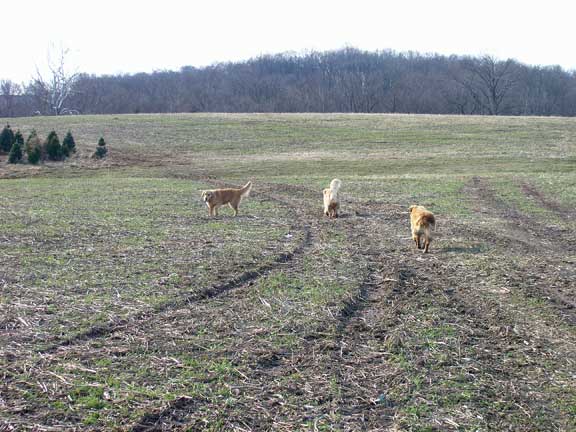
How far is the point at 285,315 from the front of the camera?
720 cm

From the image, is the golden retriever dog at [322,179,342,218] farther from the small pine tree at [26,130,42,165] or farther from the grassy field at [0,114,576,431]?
the small pine tree at [26,130,42,165]

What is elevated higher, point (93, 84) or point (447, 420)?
point (93, 84)

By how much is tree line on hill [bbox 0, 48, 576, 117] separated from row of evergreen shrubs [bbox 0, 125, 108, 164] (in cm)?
5661

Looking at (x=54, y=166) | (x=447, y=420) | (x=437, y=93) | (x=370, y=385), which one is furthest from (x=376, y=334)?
(x=437, y=93)

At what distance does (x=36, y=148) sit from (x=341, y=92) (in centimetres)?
7347

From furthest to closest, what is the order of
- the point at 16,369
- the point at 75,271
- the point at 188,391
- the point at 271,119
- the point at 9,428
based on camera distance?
the point at 271,119, the point at 75,271, the point at 16,369, the point at 188,391, the point at 9,428

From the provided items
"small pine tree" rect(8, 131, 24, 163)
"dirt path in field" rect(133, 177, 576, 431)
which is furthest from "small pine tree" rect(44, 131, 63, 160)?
"dirt path in field" rect(133, 177, 576, 431)

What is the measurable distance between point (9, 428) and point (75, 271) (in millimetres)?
4832

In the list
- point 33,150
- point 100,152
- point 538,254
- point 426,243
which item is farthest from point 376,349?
point 100,152

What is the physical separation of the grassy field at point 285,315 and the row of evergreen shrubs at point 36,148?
15635 mm

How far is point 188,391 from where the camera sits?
16.9 ft

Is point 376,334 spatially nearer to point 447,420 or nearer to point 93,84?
point 447,420

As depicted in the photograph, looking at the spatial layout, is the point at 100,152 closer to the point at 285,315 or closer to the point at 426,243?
the point at 426,243

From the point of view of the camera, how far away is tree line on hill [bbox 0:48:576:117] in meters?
94.0
